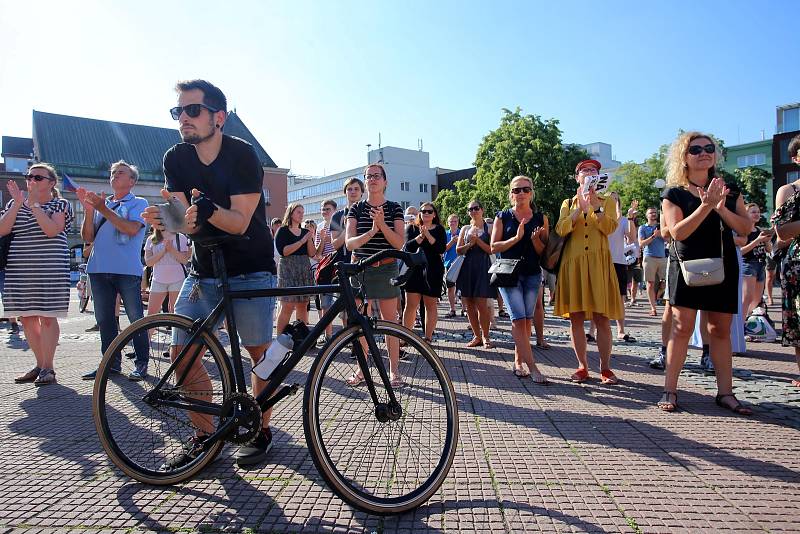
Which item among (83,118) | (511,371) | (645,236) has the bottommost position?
(511,371)

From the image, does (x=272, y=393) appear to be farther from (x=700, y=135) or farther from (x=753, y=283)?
(x=753, y=283)

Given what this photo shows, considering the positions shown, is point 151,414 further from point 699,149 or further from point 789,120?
point 789,120

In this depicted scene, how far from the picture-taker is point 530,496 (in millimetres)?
2604

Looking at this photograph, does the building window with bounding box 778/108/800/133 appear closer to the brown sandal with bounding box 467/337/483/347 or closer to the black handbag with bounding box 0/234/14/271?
the brown sandal with bounding box 467/337/483/347

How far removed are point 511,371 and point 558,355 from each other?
1230mm

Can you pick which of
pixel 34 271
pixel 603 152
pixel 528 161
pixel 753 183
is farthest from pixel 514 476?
pixel 603 152

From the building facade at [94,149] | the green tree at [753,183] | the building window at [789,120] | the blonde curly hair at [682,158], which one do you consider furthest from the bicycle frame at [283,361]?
the building window at [789,120]

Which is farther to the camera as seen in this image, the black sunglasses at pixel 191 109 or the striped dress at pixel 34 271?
the striped dress at pixel 34 271

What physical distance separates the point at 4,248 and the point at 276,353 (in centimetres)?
445

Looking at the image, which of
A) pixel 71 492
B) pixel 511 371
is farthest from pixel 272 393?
pixel 511 371

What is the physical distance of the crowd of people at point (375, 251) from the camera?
3.05 metres

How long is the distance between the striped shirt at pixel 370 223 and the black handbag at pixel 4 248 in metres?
3.59

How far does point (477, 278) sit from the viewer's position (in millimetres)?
7406

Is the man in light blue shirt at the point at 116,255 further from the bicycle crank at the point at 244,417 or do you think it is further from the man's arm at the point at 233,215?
the bicycle crank at the point at 244,417
